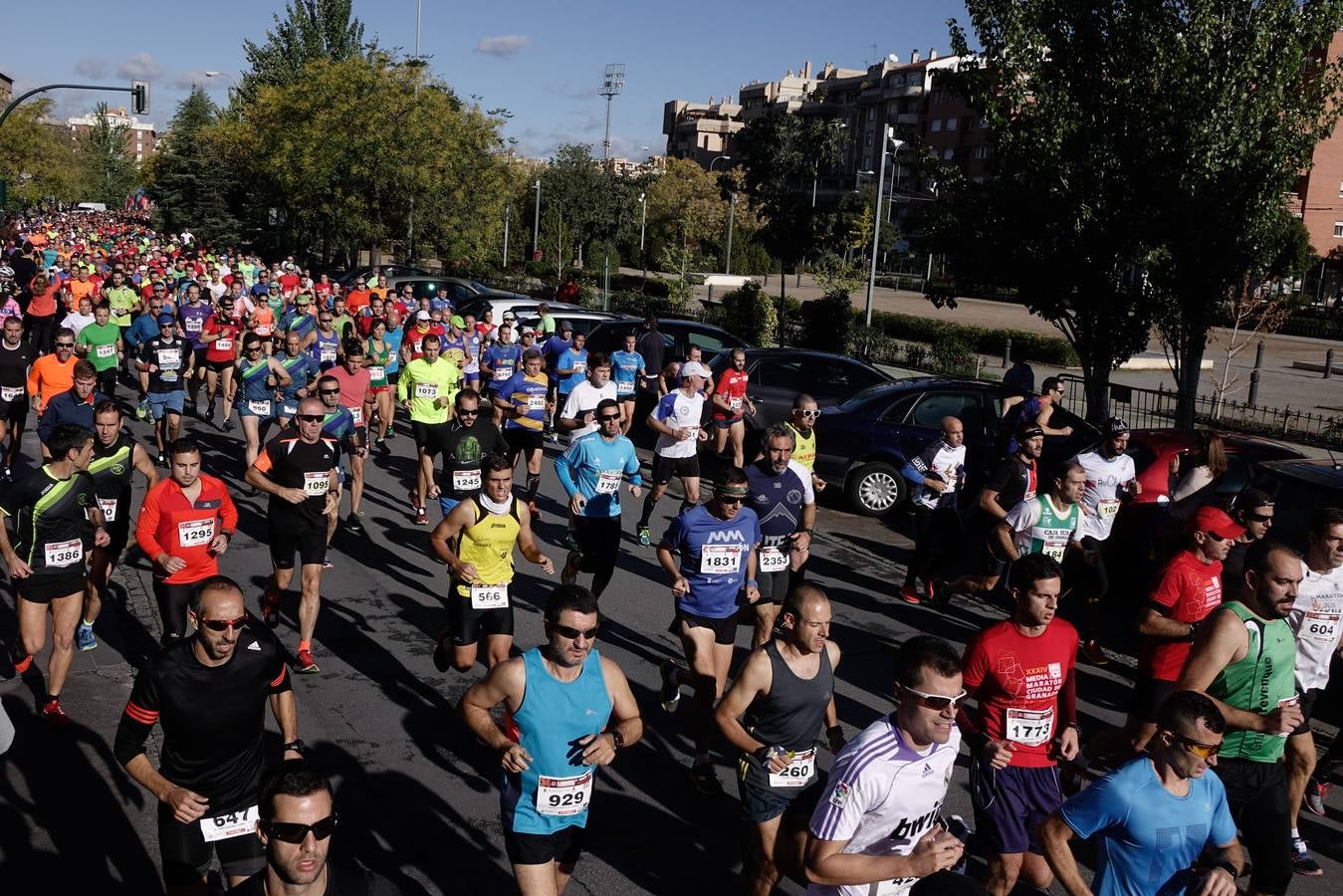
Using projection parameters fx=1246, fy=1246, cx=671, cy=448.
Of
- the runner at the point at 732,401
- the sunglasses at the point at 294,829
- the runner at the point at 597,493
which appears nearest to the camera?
the sunglasses at the point at 294,829

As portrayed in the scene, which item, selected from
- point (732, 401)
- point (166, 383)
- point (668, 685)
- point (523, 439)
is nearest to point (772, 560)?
point (668, 685)

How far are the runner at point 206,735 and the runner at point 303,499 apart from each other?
3.46 m

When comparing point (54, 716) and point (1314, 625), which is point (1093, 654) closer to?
point (1314, 625)

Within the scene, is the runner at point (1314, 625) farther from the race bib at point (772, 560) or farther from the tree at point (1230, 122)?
the tree at point (1230, 122)

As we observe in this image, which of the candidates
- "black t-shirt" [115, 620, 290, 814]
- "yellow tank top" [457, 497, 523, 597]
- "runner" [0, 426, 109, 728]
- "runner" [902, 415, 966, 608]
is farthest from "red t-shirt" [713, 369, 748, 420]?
"black t-shirt" [115, 620, 290, 814]

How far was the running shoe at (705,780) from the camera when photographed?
21.8 ft

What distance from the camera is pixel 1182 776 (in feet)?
13.0

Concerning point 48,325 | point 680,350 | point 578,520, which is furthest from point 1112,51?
point 48,325

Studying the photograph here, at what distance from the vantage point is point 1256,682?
5.16 metres

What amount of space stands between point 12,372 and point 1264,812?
12.1 meters

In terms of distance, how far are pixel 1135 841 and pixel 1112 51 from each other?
13368 mm

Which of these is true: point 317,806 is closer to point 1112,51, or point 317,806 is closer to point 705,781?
point 705,781

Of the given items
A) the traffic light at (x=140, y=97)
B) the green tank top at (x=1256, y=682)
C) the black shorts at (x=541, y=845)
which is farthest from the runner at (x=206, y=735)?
the traffic light at (x=140, y=97)

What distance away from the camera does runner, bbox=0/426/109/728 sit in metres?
6.98
